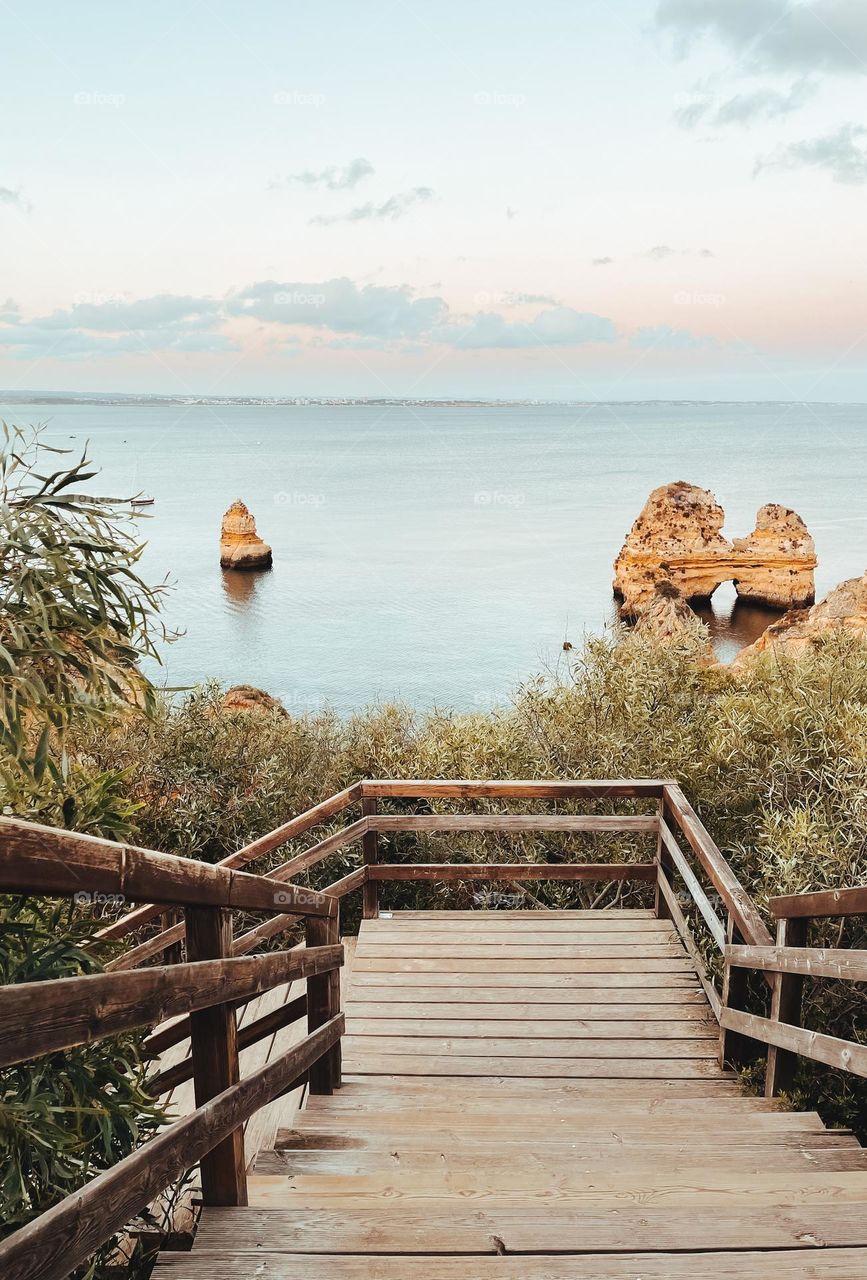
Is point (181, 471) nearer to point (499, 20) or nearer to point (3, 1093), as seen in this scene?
point (499, 20)

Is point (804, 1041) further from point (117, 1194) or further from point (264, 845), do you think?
point (264, 845)

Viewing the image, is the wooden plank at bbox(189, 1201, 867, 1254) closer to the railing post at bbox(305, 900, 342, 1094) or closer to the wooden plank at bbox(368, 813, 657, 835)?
the railing post at bbox(305, 900, 342, 1094)

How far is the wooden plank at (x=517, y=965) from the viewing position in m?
5.38

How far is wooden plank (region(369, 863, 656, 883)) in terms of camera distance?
611cm

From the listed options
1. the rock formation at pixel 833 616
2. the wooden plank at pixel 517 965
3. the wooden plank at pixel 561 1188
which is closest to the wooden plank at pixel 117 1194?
the wooden plank at pixel 561 1188

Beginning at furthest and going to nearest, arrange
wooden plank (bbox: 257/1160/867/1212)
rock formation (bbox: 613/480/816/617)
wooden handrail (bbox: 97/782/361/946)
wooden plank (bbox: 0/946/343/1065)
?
rock formation (bbox: 613/480/816/617) → wooden handrail (bbox: 97/782/361/946) → wooden plank (bbox: 257/1160/867/1212) → wooden plank (bbox: 0/946/343/1065)

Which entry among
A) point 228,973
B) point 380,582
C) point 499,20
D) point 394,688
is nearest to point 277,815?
point 228,973

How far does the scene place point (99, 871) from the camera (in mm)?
1544

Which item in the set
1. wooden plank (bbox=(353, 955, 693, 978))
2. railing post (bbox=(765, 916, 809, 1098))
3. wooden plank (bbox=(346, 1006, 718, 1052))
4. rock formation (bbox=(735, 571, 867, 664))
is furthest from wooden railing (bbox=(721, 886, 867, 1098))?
rock formation (bbox=(735, 571, 867, 664))

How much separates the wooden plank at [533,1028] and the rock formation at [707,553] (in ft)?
96.6

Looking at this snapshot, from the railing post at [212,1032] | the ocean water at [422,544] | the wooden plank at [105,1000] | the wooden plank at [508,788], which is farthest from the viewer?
the ocean water at [422,544]

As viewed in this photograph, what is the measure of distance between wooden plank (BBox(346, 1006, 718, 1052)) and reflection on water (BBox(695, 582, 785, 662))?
3196 centimetres

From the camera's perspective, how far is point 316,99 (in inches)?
462

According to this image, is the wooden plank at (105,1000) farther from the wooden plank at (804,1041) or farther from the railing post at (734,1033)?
the railing post at (734,1033)
